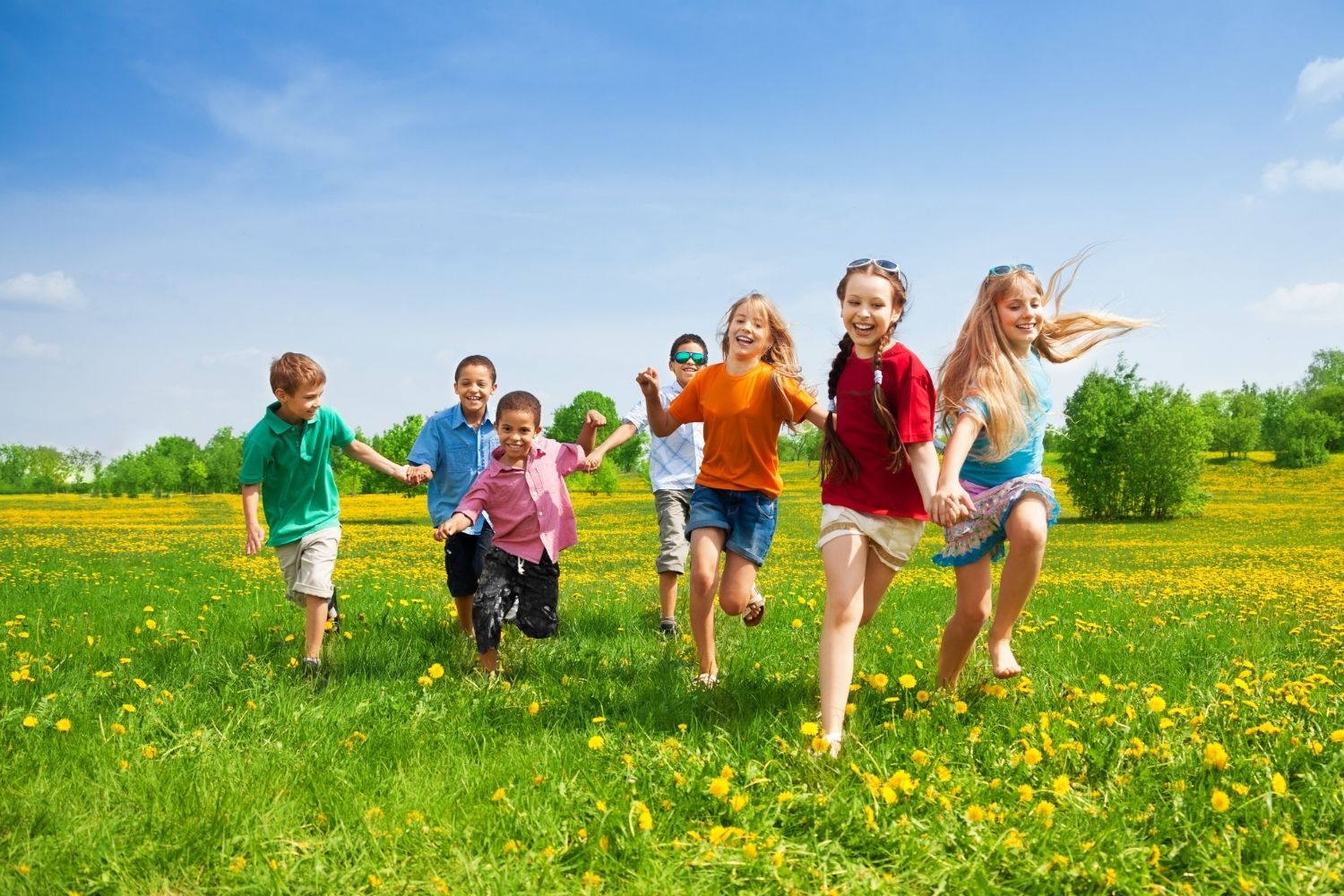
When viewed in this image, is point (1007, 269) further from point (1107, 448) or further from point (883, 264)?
point (1107, 448)

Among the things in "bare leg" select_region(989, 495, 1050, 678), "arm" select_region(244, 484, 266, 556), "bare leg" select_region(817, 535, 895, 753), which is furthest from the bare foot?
"arm" select_region(244, 484, 266, 556)

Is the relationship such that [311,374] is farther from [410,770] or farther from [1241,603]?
[1241,603]

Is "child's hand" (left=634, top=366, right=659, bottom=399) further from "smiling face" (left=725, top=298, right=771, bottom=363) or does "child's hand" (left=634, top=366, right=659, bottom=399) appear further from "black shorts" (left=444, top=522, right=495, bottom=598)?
"black shorts" (left=444, top=522, right=495, bottom=598)

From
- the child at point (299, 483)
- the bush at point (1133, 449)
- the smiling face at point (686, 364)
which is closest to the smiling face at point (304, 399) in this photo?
the child at point (299, 483)

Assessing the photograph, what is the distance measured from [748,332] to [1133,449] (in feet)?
109

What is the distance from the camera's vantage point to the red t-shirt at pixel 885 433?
4.00 meters

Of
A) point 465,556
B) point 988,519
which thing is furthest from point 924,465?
point 465,556

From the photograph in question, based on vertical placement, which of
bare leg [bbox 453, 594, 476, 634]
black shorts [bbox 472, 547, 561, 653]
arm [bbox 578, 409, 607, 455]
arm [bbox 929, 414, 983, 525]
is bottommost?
bare leg [bbox 453, 594, 476, 634]

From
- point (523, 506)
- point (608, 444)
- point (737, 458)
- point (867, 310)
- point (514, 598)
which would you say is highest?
point (867, 310)

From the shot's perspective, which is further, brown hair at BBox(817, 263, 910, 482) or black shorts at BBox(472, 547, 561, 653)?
black shorts at BBox(472, 547, 561, 653)

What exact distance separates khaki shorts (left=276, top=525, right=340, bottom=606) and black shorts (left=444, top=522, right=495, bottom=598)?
0.76 meters

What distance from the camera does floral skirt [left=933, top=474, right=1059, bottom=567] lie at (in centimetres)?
425

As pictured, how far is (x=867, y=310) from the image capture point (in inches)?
164

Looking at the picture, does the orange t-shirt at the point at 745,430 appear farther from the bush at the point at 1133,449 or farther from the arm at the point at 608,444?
the bush at the point at 1133,449
